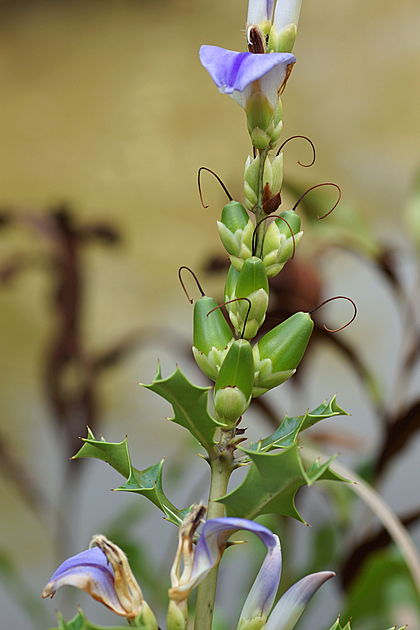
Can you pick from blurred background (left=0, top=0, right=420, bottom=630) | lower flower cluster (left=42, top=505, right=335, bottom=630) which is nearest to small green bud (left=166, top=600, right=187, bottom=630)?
lower flower cluster (left=42, top=505, right=335, bottom=630)

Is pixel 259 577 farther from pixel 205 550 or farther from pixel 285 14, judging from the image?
pixel 285 14

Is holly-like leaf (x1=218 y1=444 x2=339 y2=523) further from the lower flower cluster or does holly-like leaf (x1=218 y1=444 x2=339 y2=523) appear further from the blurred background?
Result: the blurred background

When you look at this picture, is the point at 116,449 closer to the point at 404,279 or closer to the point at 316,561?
the point at 316,561

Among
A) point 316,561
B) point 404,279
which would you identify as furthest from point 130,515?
point 404,279

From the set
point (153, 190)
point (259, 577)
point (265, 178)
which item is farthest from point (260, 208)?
point (153, 190)

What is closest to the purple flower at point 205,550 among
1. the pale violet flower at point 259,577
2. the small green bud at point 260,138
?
the pale violet flower at point 259,577

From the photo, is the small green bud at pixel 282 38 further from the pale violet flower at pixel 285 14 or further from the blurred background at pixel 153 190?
the blurred background at pixel 153 190
